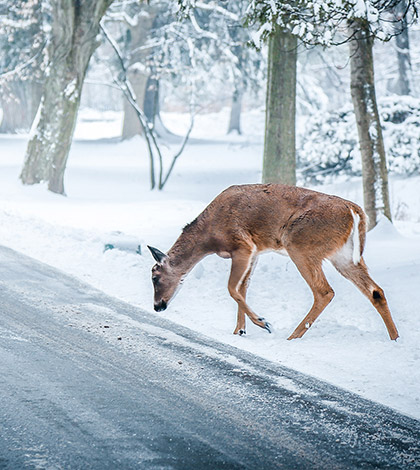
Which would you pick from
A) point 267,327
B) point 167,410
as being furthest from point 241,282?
point 167,410

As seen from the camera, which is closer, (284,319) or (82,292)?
(284,319)

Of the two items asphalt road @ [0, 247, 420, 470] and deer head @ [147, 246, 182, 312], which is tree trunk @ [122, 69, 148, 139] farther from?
asphalt road @ [0, 247, 420, 470]

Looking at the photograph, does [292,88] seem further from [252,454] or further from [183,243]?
[252,454]

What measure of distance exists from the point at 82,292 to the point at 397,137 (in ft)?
42.9

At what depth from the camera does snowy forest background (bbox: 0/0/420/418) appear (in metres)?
7.63

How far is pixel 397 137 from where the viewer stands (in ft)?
66.2

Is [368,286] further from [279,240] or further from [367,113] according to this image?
[367,113]

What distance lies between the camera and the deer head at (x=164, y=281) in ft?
26.1

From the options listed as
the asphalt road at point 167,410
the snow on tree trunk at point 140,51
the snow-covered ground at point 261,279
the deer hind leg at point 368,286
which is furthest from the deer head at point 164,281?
the snow on tree trunk at point 140,51

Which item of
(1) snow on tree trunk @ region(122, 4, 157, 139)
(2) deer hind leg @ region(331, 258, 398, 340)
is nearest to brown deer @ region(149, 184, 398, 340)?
(2) deer hind leg @ region(331, 258, 398, 340)

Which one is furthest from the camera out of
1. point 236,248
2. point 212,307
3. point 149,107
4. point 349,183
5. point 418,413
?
point 149,107

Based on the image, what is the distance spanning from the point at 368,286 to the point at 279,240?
917mm

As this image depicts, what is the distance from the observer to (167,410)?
16.9 feet

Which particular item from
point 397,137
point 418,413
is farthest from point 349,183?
point 418,413
